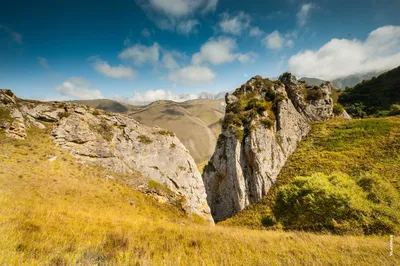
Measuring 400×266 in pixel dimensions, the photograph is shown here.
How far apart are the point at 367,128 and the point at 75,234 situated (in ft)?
152

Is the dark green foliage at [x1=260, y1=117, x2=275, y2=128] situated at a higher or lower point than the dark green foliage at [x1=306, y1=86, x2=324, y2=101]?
lower

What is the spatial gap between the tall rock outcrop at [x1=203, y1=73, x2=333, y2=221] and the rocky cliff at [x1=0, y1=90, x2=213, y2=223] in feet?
31.5

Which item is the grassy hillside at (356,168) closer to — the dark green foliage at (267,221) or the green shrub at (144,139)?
the dark green foliage at (267,221)

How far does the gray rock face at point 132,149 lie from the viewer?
62.4ft

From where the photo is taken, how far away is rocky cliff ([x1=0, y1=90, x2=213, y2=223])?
18.4 metres

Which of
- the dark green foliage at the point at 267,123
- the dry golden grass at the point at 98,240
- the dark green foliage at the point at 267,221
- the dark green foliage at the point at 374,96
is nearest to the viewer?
the dry golden grass at the point at 98,240

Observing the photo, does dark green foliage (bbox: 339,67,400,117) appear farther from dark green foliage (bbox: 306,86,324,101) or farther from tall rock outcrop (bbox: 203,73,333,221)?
tall rock outcrop (bbox: 203,73,333,221)

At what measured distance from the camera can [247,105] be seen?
40.2m

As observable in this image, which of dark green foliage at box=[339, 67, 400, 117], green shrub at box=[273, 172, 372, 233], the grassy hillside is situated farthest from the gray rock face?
dark green foliage at box=[339, 67, 400, 117]

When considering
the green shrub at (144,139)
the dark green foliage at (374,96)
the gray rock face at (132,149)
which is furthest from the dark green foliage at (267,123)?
the dark green foliage at (374,96)

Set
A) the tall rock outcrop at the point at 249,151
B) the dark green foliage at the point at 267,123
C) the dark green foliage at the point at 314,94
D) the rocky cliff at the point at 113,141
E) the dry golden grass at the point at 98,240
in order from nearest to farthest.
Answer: the dry golden grass at the point at 98,240 → the rocky cliff at the point at 113,141 → the tall rock outcrop at the point at 249,151 → the dark green foliage at the point at 267,123 → the dark green foliage at the point at 314,94

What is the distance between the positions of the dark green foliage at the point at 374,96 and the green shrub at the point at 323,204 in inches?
2095

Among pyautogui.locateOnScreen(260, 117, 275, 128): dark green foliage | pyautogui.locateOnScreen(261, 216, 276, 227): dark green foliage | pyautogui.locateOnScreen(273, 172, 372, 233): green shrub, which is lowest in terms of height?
pyautogui.locateOnScreen(261, 216, 276, 227): dark green foliage

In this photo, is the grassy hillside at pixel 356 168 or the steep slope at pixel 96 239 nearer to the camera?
the steep slope at pixel 96 239
